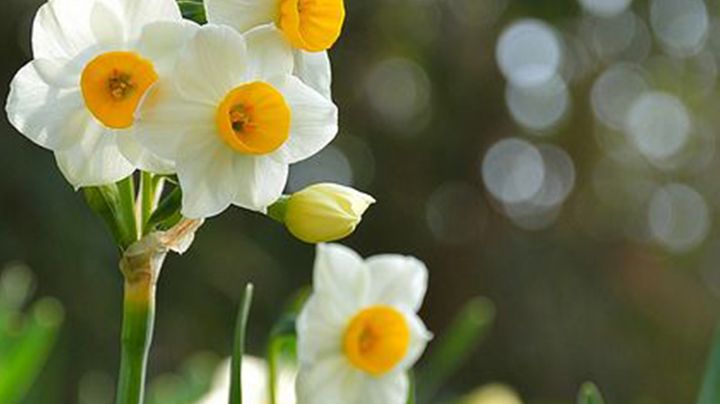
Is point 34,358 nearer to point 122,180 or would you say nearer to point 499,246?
point 122,180

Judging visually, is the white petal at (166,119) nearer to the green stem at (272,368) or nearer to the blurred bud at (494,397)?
the green stem at (272,368)

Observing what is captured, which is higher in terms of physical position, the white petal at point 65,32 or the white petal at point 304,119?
the white petal at point 65,32

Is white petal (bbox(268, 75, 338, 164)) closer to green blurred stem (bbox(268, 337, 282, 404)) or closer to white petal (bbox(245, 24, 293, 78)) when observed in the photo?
white petal (bbox(245, 24, 293, 78))

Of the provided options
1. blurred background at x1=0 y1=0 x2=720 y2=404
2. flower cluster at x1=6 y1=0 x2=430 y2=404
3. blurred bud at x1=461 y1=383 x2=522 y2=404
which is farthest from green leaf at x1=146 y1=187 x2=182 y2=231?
blurred background at x1=0 y1=0 x2=720 y2=404

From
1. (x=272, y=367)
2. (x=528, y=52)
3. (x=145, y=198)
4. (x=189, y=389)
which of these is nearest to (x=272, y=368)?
(x=272, y=367)

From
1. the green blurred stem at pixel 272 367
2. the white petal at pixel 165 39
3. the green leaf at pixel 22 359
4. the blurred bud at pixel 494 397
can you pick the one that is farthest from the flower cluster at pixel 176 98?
the blurred bud at pixel 494 397

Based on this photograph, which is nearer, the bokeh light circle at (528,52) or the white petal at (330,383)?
the white petal at (330,383)

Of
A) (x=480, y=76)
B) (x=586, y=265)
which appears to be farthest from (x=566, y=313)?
(x=480, y=76)

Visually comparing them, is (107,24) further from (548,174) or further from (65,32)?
(548,174)
